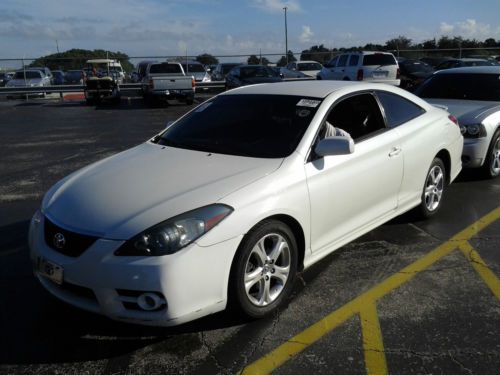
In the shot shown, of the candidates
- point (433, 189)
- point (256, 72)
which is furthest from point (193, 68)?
point (433, 189)

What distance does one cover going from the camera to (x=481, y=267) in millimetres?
4184

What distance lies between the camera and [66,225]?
3123 millimetres

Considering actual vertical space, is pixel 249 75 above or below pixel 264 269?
above

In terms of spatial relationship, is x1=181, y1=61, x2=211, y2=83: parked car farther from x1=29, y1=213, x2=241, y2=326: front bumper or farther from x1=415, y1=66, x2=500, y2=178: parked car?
x1=29, y1=213, x2=241, y2=326: front bumper

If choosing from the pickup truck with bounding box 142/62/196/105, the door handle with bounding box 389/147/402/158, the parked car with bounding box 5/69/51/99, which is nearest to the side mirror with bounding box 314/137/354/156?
the door handle with bounding box 389/147/402/158

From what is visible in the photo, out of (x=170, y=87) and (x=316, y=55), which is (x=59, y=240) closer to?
(x=170, y=87)

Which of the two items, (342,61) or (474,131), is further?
(342,61)

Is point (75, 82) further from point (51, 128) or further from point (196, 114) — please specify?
point (196, 114)

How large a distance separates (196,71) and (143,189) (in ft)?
75.6

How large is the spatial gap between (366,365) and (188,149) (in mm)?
2174

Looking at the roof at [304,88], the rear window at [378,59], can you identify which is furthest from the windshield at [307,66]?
the roof at [304,88]

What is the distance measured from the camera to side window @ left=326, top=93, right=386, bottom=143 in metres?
4.24

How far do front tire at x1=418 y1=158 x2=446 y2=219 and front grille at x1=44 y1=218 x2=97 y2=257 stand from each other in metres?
3.44

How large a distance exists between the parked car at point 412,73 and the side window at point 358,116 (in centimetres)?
1740
